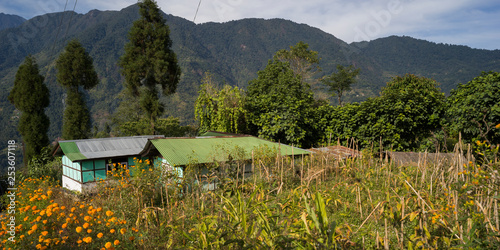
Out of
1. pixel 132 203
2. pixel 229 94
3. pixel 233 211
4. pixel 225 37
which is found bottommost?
pixel 132 203

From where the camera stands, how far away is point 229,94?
15023mm

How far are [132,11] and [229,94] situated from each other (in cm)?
14762

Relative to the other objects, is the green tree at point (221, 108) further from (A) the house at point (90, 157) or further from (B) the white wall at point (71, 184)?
(B) the white wall at point (71, 184)

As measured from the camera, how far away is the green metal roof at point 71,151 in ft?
39.3

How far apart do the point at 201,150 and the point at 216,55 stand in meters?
129

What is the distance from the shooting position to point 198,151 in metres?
9.91

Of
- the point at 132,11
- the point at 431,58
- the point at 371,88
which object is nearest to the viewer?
the point at 371,88

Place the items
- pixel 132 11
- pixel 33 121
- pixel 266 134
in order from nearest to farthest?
pixel 266 134 → pixel 33 121 → pixel 132 11

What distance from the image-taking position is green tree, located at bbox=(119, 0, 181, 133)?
63.9ft

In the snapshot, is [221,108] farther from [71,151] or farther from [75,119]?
[75,119]

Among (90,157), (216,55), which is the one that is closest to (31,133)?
(90,157)

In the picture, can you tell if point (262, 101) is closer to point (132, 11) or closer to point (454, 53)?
point (454, 53)

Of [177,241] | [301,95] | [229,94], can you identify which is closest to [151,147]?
[229,94]

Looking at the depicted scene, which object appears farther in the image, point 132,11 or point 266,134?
point 132,11
